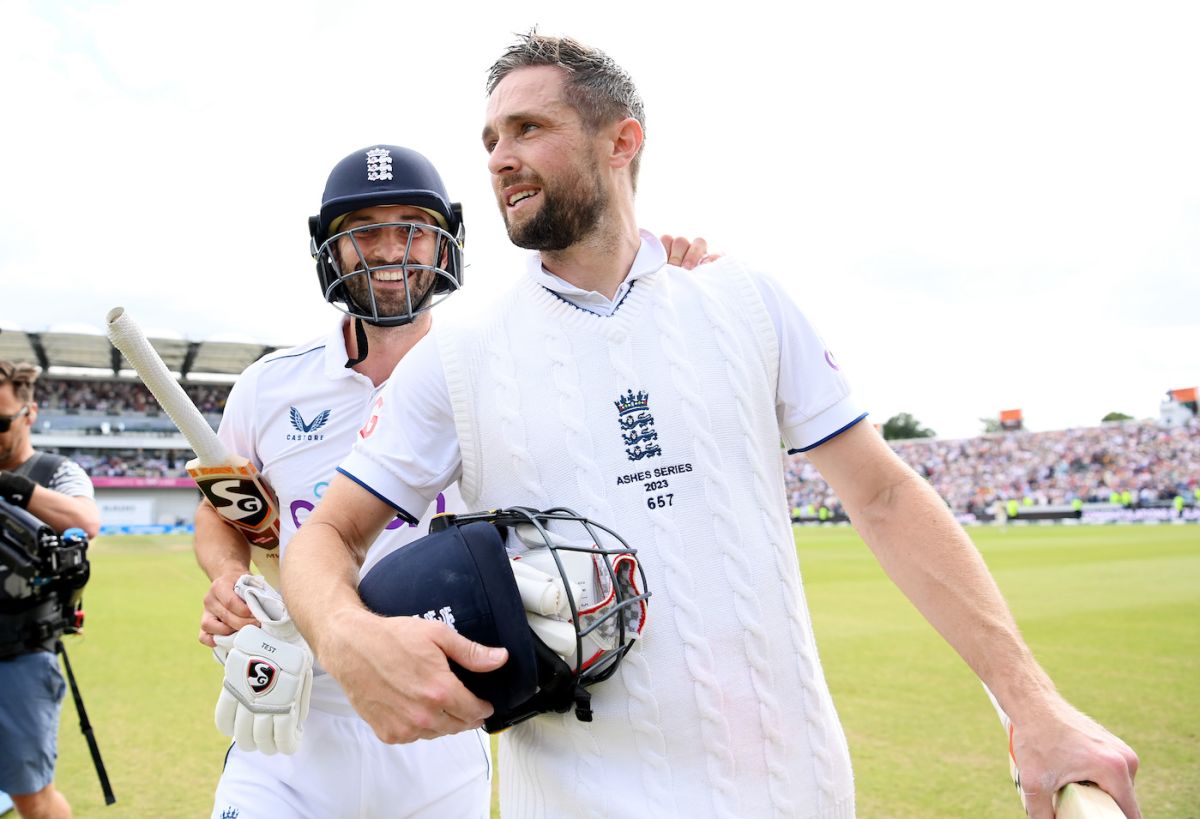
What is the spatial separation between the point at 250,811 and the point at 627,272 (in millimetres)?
1862

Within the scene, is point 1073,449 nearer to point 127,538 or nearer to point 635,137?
point 127,538

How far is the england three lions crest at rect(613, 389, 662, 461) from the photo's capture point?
1.82 metres

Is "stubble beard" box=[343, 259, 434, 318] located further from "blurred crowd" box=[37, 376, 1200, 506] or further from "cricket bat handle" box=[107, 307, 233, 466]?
"blurred crowd" box=[37, 376, 1200, 506]

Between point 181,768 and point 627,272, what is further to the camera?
point 181,768

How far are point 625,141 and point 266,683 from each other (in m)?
1.58

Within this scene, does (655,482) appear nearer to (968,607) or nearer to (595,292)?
(595,292)

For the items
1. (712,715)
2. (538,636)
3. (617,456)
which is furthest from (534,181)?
(712,715)

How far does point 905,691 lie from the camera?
7402mm

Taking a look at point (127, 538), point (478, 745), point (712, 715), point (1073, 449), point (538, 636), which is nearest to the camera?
point (538, 636)

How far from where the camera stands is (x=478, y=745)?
9.55 ft

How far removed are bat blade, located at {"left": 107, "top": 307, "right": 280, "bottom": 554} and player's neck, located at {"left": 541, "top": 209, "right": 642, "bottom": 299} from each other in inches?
45.1

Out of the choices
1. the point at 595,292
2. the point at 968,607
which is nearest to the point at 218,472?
the point at 595,292

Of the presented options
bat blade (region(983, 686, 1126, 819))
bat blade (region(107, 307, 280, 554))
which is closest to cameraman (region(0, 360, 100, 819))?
bat blade (region(107, 307, 280, 554))

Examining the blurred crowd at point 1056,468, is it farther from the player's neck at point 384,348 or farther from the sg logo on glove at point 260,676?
the sg logo on glove at point 260,676
